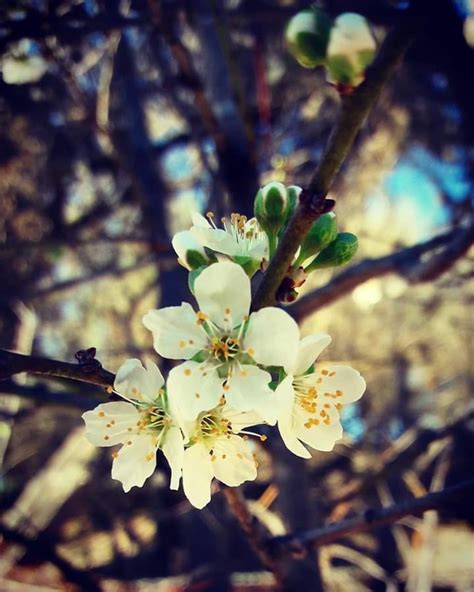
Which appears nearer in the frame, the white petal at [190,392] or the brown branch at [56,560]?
the white petal at [190,392]

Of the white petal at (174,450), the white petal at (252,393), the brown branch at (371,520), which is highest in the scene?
the white petal at (252,393)

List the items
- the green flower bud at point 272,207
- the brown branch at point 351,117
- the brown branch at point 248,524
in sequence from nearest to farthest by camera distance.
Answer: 1. the brown branch at point 351,117
2. the green flower bud at point 272,207
3. the brown branch at point 248,524

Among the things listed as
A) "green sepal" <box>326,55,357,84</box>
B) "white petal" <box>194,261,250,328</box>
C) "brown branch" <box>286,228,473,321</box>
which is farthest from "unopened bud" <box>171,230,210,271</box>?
"brown branch" <box>286,228,473,321</box>

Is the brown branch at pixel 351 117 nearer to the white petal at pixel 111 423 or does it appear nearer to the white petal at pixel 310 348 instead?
the white petal at pixel 310 348

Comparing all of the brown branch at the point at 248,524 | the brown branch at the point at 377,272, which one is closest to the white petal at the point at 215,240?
the brown branch at the point at 248,524

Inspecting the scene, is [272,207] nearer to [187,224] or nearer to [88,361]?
[88,361]

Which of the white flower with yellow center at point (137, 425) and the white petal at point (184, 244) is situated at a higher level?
the white petal at point (184, 244)

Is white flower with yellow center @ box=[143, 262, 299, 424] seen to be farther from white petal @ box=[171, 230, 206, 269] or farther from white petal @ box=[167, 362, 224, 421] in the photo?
white petal @ box=[171, 230, 206, 269]

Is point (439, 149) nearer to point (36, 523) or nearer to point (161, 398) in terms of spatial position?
point (161, 398)
